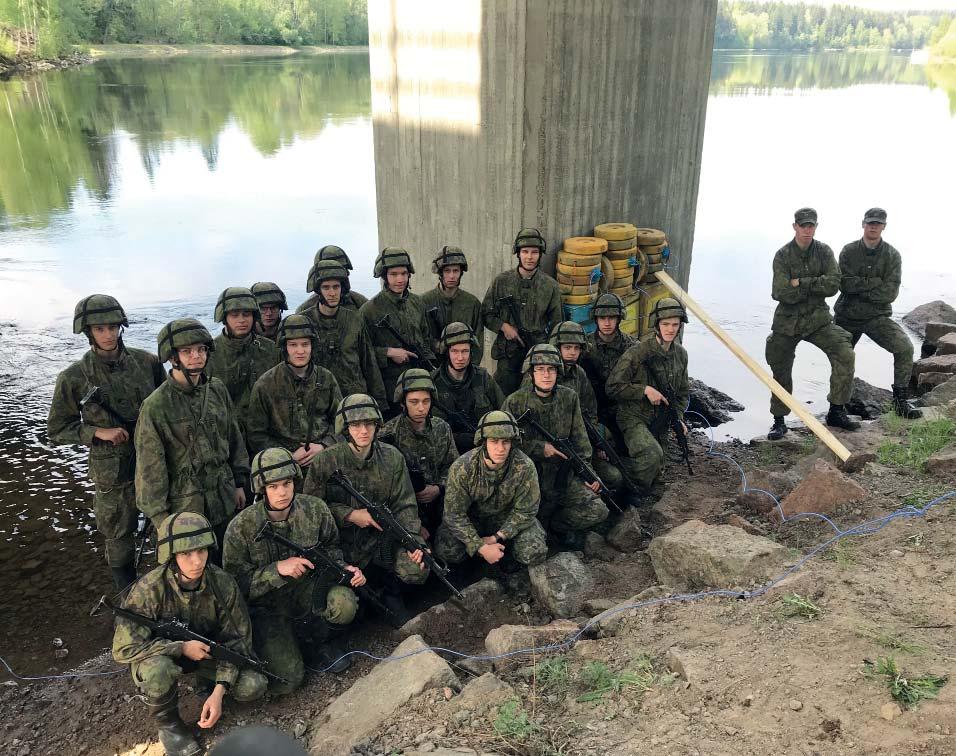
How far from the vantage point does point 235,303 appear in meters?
6.13

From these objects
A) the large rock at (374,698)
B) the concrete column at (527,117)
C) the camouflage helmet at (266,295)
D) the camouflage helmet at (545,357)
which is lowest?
the large rock at (374,698)

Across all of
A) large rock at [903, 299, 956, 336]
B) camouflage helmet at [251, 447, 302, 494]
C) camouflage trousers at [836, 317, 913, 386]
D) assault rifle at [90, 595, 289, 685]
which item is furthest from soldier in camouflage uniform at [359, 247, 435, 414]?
large rock at [903, 299, 956, 336]

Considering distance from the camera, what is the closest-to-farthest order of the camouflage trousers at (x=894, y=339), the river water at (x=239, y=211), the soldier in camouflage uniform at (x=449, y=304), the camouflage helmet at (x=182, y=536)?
the camouflage helmet at (x=182, y=536)
the soldier in camouflage uniform at (x=449, y=304)
the camouflage trousers at (x=894, y=339)
the river water at (x=239, y=211)

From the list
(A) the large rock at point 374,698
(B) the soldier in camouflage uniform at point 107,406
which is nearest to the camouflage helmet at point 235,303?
(B) the soldier in camouflage uniform at point 107,406

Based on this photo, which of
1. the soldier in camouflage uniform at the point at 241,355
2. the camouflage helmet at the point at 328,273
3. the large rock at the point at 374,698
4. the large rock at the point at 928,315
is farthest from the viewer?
the large rock at the point at 928,315

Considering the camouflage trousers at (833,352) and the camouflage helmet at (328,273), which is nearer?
the camouflage helmet at (328,273)

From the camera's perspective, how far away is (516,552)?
596cm

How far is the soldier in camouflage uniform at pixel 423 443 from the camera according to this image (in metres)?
6.02

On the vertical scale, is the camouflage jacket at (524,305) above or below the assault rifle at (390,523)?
above

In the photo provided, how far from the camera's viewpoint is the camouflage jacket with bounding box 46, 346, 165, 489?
5609 mm

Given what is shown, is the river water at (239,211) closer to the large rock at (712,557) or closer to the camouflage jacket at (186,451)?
the camouflage jacket at (186,451)

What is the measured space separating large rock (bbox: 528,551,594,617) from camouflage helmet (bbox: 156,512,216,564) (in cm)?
248

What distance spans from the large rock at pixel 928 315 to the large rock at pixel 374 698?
11.8 meters

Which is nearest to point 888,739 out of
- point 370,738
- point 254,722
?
point 370,738
